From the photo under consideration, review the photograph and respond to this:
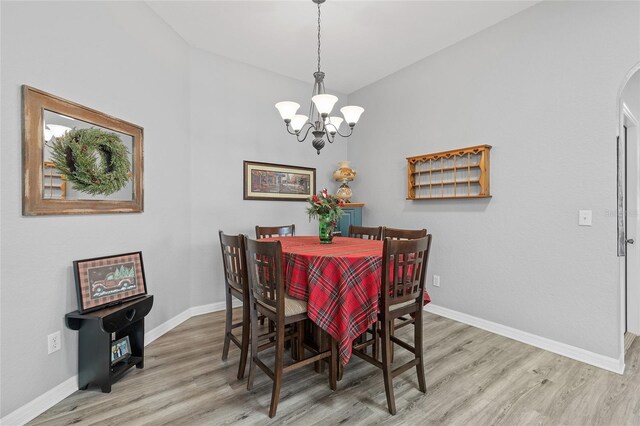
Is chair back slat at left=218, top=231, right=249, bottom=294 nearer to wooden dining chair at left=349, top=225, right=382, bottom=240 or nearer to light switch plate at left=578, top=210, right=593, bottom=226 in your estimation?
wooden dining chair at left=349, top=225, right=382, bottom=240

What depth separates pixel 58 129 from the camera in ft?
6.01

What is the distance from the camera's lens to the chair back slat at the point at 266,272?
1.66 m

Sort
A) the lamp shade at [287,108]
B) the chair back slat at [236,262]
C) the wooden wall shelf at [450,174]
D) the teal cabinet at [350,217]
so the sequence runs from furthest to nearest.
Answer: the teal cabinet at [350,217], the wooden wall shelf at [450,174], the lamp shade at [287,108], the chair back slat at [236,262]

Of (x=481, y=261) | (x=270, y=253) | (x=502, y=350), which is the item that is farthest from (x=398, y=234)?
(x=270, y=253)

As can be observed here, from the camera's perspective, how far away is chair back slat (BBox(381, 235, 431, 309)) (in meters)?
1.67

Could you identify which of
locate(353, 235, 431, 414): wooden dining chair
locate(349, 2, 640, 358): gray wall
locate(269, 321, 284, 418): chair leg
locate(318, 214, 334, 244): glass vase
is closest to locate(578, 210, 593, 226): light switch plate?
locate(349, 2, 640, 358): gray wall

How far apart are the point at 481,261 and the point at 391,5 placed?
8.23 ft

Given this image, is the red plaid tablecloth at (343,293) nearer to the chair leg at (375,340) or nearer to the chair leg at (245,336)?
the chair leg at (375,340)

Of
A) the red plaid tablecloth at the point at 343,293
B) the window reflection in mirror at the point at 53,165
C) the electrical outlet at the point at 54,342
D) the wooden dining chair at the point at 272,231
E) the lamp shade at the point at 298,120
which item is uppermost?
the lamp shade at the point at 298,120

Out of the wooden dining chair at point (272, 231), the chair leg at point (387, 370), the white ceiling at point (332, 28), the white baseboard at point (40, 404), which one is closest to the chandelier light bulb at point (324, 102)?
the white ceiling at point (332, 28)

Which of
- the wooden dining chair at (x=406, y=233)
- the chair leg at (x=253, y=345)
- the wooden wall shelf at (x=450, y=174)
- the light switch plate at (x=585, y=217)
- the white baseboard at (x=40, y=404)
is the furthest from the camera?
the wooden wall shelf at (x=450, y=174)

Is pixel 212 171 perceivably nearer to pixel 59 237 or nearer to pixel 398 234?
pixel 59 237

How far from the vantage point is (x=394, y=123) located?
3861mm

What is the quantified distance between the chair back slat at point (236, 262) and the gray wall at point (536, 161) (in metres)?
2.27
